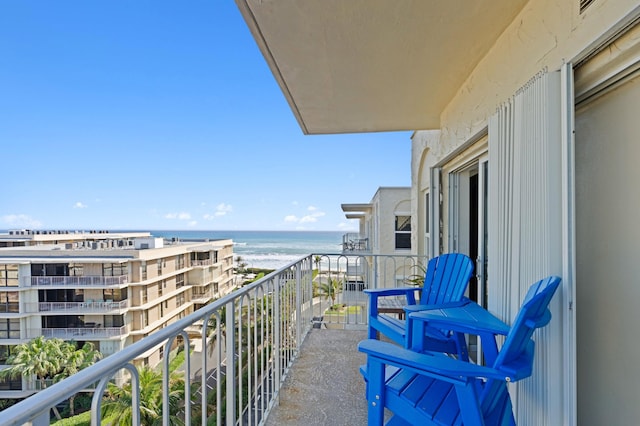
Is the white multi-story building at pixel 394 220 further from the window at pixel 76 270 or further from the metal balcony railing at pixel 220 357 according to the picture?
the window at pixel 76 270

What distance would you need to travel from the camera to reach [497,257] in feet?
6.06

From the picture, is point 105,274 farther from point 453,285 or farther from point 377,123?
point 453,285

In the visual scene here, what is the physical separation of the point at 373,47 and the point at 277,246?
4170 centimetres

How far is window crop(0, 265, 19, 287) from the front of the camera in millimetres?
13195

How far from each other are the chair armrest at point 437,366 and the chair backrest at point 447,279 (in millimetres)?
1025

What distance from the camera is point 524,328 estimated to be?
1.22 meters

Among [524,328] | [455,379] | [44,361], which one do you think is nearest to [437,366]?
[455,379]

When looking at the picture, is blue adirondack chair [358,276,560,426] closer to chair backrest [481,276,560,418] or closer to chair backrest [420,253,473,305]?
chair backrest [481,276,560,418]

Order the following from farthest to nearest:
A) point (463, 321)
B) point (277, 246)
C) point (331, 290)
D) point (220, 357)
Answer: point (277, 246) → point (331, 290) → point (463, 321) → point (220, 357)

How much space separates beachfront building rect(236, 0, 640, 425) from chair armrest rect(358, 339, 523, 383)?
39cm

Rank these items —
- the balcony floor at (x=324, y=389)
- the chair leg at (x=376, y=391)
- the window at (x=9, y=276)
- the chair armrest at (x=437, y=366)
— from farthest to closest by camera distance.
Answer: the window at (x=9, y=276), the balcony floor at (x=324, y=389), the chair leg at (x=376, y=391), the chair armrest at (x=437, y=366)

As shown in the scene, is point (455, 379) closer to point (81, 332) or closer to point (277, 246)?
point (81, 332)

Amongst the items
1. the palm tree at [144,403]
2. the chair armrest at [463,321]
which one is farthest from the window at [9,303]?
the chair armrest at [463,321]

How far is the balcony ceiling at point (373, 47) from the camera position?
1.69 m
